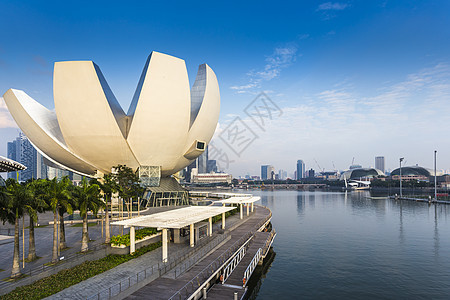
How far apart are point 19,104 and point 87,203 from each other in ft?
107

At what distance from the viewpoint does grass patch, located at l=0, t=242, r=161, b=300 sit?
14.5 m

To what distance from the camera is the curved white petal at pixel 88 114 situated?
42156 mm

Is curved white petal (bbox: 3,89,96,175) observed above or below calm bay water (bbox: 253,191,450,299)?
above

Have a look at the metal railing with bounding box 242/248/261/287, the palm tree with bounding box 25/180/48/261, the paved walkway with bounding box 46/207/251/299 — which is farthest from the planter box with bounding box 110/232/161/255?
the metal railing with bounding box 242/248/261/287

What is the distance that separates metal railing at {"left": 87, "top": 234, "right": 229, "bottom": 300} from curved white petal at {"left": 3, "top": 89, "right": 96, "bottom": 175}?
112 ft

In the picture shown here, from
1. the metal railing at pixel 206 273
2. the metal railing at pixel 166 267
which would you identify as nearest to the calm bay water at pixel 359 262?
the metal railing at pixel 206 273

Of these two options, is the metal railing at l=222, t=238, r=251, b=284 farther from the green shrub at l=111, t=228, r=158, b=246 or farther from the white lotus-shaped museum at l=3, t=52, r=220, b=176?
the white lotus-shaped museum at l=3, t=52, r=220, b=176

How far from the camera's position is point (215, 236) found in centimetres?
2864

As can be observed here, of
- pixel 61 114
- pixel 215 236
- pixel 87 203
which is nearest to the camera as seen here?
pixel 87 203

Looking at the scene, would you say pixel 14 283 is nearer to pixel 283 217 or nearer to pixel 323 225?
pixel 323 225

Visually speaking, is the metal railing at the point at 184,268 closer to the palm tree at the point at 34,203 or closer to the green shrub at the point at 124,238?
the green shrub at the point at 124,238

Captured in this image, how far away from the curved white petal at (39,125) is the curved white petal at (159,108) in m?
11.5

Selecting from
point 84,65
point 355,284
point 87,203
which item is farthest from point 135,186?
point 355,284

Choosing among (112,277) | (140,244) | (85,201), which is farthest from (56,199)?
(140,244)
